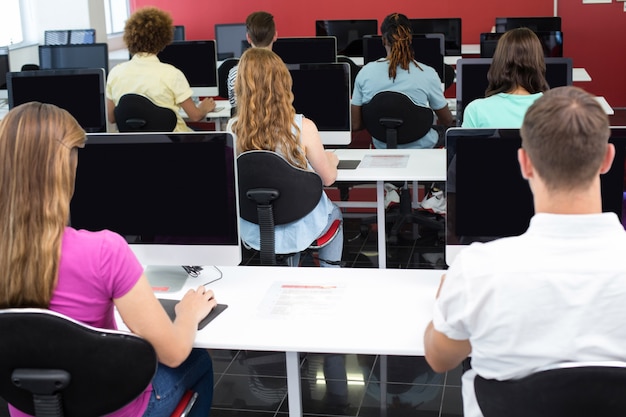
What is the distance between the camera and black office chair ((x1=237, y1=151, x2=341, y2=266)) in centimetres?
332

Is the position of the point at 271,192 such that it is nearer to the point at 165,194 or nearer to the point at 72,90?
the point at 165,194

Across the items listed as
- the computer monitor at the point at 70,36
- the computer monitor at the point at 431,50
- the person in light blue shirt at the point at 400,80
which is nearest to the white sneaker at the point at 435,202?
the person in light blue shirt at the point at 400,80

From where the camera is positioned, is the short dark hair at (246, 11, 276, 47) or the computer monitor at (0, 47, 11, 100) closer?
the short dark hair at (246, 11, 276, 47)

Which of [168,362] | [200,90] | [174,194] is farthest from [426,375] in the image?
[200,90]

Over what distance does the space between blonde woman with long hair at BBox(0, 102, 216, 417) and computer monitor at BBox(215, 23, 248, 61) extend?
666cm

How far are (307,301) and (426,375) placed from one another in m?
1.21

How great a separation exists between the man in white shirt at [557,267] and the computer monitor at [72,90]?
11.4 feet

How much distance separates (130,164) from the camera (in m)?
2.54

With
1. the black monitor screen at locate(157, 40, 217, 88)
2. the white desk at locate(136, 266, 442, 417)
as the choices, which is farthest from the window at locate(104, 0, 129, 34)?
the white desk at locate(136, 266, 442, 417)

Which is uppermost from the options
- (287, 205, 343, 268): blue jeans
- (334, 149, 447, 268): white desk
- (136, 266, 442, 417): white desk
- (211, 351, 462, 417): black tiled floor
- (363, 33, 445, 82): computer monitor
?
(363, 33, 445, 82): computer monitor

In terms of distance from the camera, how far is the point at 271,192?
10.9ft

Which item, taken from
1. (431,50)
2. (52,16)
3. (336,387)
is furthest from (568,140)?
(52,16)

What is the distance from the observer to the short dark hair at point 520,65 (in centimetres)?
376

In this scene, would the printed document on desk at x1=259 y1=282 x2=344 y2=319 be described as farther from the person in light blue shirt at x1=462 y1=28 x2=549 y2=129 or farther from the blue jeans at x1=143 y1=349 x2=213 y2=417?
the person in light blue shirt at x1=462 y1=28 x2=549 y2=129
